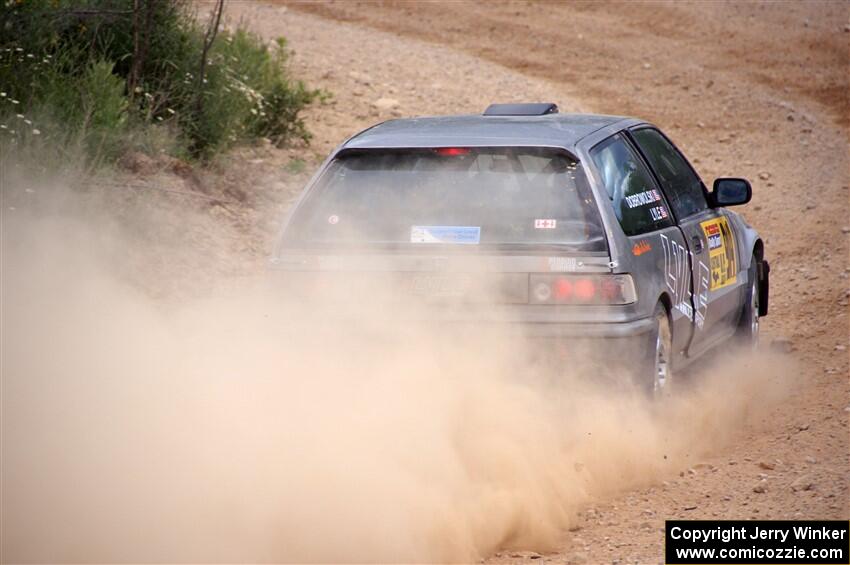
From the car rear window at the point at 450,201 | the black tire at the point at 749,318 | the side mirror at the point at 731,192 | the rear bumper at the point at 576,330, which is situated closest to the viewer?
the rear bumper at the point at 576,330

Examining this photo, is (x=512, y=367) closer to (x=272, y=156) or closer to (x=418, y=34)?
(x=272, y=156)

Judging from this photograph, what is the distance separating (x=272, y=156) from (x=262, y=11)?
8597 mm

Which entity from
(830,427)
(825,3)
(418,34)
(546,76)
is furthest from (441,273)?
(825,3)

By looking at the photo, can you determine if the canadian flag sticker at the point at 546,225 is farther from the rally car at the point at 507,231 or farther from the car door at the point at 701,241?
the car door at the point at 701,241

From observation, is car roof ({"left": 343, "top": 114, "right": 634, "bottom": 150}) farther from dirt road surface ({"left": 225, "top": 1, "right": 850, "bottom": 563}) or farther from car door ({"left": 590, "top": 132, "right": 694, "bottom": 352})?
dirt road surface ({"left": 225, "top": 1, "right": 850, "bottom": 563})

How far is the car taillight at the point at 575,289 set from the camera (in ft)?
19.1

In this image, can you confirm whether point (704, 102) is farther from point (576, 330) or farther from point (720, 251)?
point (576, 330)

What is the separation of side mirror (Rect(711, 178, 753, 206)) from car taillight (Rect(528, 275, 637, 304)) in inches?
81.9

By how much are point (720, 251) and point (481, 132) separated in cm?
217

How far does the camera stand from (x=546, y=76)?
18.3m

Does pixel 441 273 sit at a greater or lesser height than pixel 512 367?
greater

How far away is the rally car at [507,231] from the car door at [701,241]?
A: 488mm

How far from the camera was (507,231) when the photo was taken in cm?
591

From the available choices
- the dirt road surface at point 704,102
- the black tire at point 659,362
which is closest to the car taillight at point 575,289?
the black tire at point 659,362
